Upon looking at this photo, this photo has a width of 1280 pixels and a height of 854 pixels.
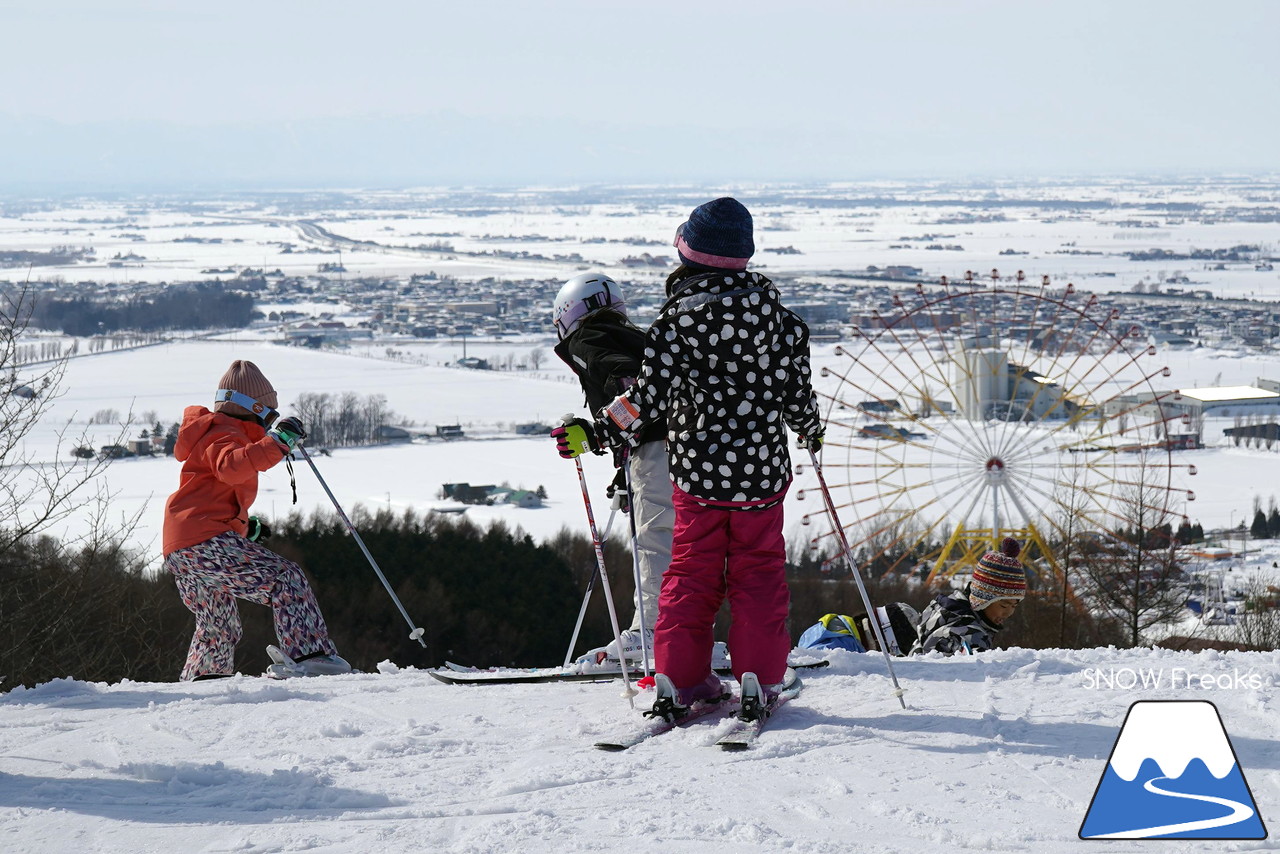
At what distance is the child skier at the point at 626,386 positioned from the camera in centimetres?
508

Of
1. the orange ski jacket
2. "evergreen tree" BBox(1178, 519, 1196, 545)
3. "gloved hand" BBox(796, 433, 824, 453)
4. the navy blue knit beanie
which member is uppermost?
the navy blue knit beanie

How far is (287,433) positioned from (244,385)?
46 cm

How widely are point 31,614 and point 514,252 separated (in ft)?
465

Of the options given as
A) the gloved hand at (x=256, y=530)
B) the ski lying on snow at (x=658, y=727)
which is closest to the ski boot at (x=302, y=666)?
the gloved hand at (x=256, y=530)

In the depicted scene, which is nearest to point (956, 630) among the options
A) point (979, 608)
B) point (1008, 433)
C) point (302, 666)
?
point (979, 608)

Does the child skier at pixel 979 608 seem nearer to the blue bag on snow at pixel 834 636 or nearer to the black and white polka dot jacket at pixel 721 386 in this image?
the blue bag on snow at pixel 834 636

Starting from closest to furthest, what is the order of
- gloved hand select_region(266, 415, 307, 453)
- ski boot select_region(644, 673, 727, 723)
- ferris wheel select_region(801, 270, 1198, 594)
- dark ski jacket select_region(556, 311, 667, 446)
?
ski boot select_region(644, 673, 727, 723) → dark ski jacket select_region(556, 311, 667, 446) → gloved hand select_region(266, 415, 307, 453) → ferris wheel select_region(801, 270, 1198, 594)

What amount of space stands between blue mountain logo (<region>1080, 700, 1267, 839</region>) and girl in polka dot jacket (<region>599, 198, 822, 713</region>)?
114cm

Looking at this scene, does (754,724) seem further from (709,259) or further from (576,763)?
(709,259)

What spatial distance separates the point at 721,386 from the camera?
4258mm

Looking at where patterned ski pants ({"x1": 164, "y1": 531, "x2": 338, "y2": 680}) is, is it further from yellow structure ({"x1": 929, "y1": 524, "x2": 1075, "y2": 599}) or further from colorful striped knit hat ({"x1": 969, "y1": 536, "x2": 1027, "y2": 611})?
yellow structure ({"x1": 929, "y1": 524, "x2": 1075, "y2": 599})

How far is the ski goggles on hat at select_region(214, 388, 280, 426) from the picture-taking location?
5.74 meters

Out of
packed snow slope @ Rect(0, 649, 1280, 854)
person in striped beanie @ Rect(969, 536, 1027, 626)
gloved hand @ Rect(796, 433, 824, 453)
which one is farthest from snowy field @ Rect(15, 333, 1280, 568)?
gloved hand @ Rect(796, 433, 824, 453)

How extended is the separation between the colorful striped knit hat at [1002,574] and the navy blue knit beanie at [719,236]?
2002 mm
